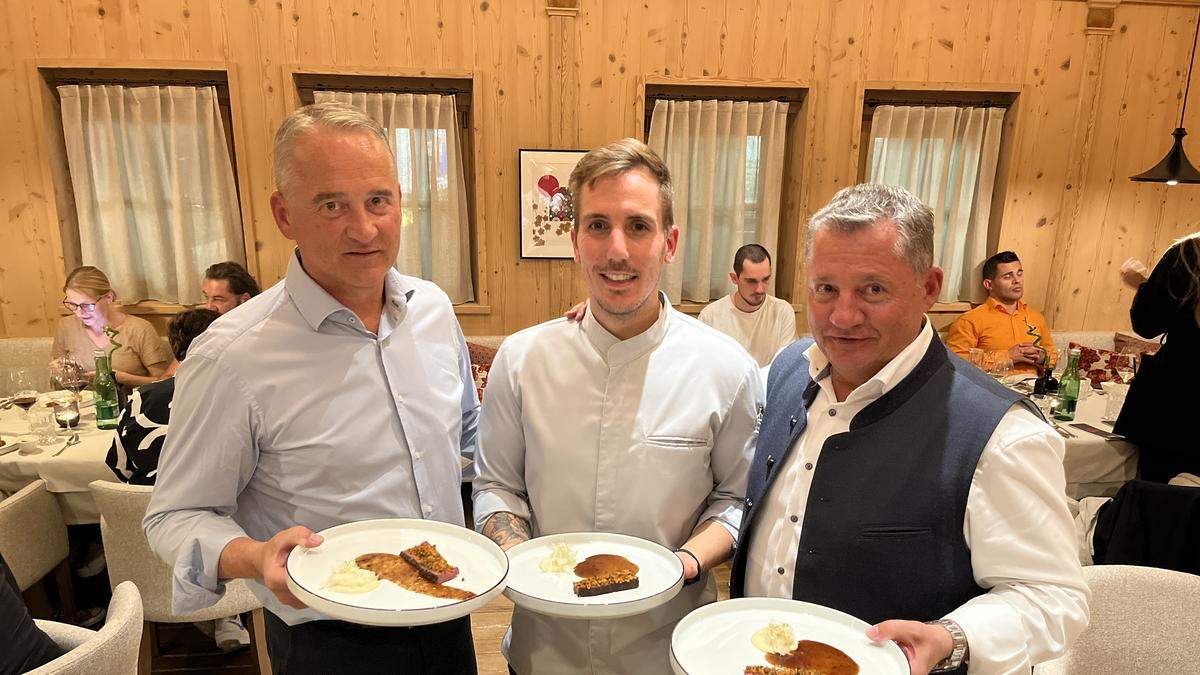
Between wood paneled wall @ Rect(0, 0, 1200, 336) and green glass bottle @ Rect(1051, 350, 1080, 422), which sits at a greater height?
wood paneled wall @ Rect(0, 0, 1200, 336)

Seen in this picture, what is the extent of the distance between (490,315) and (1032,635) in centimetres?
456

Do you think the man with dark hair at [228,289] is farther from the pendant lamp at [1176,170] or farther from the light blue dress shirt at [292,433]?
the pendant lamp at [1176,170]

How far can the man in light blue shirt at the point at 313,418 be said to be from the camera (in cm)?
129

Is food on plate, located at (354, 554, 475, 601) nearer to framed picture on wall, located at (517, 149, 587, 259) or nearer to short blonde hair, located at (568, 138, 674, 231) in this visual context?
short blonde hair, located at (568, 138, 674, 231)

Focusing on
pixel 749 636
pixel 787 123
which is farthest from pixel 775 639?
pixel 787 123

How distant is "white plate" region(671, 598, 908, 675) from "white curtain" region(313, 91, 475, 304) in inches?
169

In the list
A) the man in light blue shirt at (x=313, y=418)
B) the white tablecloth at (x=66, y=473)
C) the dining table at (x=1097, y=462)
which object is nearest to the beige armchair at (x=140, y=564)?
the white tablecloth at (x=66, y=473)

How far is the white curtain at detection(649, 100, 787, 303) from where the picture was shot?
5.23m

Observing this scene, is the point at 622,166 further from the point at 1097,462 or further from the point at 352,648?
the point at 1097,462

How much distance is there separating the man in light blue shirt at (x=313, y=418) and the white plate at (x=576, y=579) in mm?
277

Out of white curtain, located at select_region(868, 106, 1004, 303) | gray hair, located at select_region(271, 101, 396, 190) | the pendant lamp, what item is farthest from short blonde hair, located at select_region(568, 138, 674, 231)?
the pendant lamp

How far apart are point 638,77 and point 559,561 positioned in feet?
14.5

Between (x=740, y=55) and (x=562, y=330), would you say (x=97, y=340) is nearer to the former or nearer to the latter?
(x=562, y=330)

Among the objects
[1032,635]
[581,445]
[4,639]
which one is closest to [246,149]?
[4,639]
